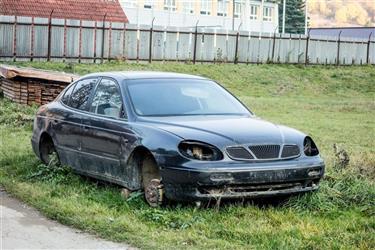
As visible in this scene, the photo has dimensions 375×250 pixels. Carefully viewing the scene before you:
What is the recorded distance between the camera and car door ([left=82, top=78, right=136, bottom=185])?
774cm

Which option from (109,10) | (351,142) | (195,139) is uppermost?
(109,10)

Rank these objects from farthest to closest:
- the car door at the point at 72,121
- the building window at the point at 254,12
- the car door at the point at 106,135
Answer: the building window at the point at 254,12 < the car door at the point at 72,121 < the car door at the point at 106,135

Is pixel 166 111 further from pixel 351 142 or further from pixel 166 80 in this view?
pixel 351 142

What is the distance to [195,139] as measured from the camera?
6996mm

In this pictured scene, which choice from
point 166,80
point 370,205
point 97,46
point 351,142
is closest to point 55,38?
point 97,46

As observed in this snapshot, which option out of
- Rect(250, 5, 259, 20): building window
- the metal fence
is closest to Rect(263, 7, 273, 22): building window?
Rect(250, 5, 259, 20): building window

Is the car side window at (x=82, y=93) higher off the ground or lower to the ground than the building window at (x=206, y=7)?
lower

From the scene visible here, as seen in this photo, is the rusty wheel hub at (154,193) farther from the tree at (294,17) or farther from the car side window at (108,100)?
the tree at (294,17)

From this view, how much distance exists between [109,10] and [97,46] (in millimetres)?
12147

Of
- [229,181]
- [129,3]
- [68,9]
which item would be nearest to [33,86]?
[229,181]

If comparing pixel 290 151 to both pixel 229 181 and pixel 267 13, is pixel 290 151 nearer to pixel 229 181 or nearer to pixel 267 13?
pixel 229 181

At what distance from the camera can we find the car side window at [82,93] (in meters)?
8.89

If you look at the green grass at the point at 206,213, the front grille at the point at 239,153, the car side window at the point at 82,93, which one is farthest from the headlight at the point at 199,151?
the car side window at the point at 82,93

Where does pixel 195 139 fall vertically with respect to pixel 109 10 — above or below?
below
